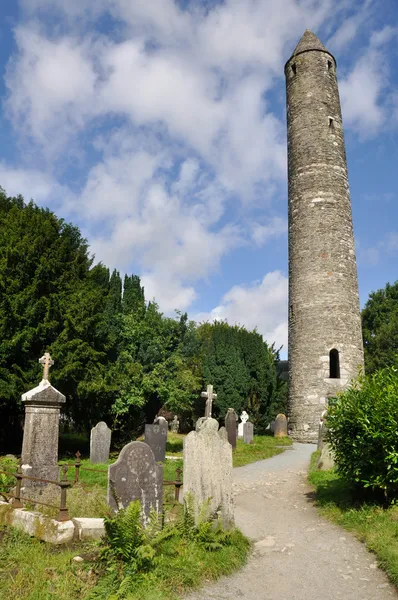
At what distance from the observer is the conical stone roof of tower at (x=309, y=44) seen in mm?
23344

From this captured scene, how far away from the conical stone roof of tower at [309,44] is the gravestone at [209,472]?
22.4m

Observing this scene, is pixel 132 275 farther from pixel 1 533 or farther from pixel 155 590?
pixel 155 590

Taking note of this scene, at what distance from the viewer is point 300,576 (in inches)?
213

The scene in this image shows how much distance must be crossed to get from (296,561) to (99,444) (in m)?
9.43

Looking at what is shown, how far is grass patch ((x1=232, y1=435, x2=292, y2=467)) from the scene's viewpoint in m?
15.4

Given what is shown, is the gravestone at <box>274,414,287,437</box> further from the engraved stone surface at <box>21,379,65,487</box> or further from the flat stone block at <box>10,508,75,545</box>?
the flat stone block at <box>10,508,75,545</box>

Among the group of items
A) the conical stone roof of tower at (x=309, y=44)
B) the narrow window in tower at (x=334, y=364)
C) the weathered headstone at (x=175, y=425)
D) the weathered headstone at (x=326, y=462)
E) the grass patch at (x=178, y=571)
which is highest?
the conical stone roof of tower at (x=309, y=44)

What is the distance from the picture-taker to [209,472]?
21.9 ft

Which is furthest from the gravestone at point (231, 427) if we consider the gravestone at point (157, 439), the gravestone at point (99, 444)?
the gravestone at point (99, 444)

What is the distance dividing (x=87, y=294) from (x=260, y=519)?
34.4ft

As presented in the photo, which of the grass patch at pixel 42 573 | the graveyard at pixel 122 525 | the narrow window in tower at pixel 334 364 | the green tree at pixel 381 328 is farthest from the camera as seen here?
the green tree at pixel 381 328

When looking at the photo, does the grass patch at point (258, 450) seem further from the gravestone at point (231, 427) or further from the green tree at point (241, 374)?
the green tree at point (241, 374)

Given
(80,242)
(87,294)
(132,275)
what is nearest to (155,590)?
(87,294)

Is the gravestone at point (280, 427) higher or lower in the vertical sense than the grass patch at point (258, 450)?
higher
